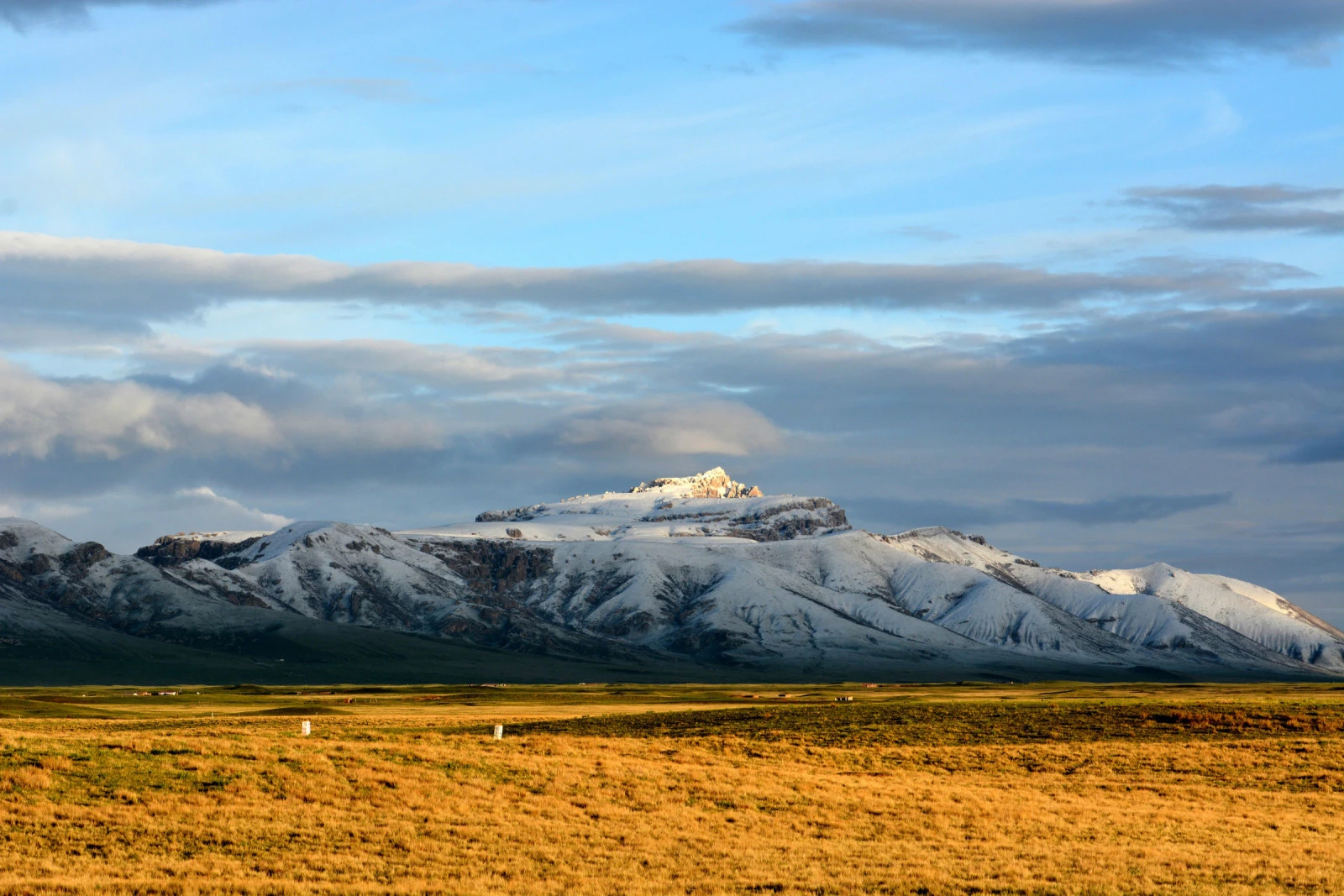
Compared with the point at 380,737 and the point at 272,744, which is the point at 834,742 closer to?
the point at 380,737

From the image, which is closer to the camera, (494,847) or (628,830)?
(494,847)

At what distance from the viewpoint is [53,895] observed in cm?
2703

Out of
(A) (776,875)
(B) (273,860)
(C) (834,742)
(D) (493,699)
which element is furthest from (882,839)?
(D) (493,699)

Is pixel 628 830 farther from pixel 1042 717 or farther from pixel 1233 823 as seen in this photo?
pixel 1042 717

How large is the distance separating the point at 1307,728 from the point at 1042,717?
41.8 feet

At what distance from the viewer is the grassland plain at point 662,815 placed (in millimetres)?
31172

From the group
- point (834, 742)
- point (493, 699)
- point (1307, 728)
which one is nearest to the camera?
point (834, 742)

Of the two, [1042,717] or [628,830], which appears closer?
[628,830]

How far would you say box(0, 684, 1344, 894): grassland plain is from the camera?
3117 centimetres

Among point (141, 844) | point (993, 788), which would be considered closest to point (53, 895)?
point (141, 844)

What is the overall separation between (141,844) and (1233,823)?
30.7m

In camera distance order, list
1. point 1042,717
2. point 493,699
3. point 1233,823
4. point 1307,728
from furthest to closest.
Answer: point 493,699 → point 1042,717 → point 1307,728 → point 1233,823

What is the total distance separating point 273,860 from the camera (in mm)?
31359

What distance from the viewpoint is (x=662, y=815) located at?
Answer: 40.1m
